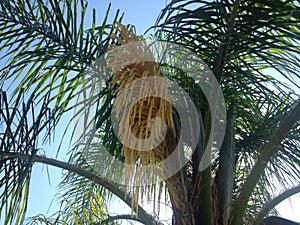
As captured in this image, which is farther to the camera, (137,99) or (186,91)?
(186,91)

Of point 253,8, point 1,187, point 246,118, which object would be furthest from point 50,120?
point 246,118

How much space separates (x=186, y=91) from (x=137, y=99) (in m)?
0.59

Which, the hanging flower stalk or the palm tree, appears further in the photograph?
the palm tree

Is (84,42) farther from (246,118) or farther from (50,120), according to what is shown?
(246,118)

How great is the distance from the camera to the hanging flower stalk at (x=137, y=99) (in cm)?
195

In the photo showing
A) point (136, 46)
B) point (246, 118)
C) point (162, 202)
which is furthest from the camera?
point (246, 118)

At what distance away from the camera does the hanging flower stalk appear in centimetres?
195

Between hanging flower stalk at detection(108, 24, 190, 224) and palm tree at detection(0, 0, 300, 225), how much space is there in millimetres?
15

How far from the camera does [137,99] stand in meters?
1.98

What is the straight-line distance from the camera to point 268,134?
2.55m

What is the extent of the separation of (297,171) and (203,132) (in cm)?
67

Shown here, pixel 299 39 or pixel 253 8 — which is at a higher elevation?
pixel 253 8

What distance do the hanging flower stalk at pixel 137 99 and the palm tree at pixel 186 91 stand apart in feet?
0.05

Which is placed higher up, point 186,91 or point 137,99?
point 186,91
